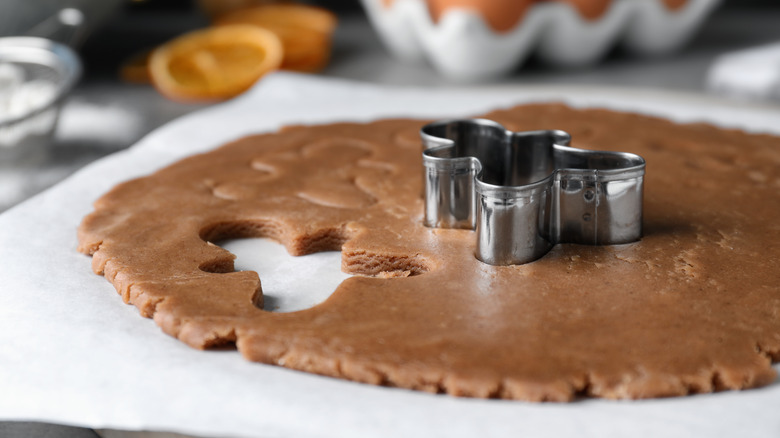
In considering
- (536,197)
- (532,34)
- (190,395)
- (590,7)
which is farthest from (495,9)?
(190,395)

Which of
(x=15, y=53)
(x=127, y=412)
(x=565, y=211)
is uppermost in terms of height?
(x=15, y=53)

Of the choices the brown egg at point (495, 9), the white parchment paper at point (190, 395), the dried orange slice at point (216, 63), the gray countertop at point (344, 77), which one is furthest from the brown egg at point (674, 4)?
the white parchment paper at point (190, 395)

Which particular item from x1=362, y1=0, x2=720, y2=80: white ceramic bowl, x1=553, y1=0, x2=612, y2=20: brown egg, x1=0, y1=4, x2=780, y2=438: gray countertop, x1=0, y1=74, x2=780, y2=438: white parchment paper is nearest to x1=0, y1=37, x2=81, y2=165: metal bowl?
x1=0, y1=4, x2=780, y2=438: gray countertop

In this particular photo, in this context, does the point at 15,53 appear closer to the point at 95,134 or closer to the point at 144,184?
the point at 95,134

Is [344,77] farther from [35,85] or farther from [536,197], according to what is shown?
[536,197]

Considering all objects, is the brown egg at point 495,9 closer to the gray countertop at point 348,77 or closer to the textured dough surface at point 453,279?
the gray countertop at point 348,77

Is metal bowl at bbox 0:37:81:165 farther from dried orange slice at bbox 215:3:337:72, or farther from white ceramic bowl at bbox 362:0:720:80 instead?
white ceramic bowl at bbox 362:0:720:80

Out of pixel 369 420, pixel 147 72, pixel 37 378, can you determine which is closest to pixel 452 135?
pixel 369 420
